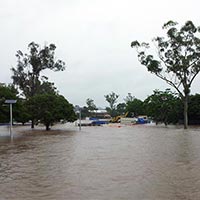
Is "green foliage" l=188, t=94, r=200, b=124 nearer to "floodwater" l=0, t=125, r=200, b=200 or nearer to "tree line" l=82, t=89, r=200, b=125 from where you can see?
"tree line" l=82, t=89, r=200, b=125

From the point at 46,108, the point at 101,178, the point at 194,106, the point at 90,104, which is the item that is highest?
the point at 90,104

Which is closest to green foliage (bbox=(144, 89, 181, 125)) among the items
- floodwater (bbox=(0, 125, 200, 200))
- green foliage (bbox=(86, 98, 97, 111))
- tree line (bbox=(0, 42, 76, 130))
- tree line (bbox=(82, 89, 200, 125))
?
tree line (bbox=(82, 89, 200, 125))

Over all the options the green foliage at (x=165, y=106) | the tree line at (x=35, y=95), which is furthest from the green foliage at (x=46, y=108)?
the green foliage at (x=165, y=106)

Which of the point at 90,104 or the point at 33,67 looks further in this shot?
the point at 90,104

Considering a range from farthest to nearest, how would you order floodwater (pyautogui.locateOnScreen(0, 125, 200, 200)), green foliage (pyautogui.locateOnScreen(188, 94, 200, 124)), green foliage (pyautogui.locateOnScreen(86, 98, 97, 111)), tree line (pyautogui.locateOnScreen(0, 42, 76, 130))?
green foliage (pyautogui.locateOnScreen(86, 98, 97, 111)) → green foliage (pyautogui.locateOnScreen(188, 94, 200, 124)) → tree line (pyautogui.locateOnScreen(0, 42, 76, 130)) → floodwater (pyautogui.locateOnScreen(0, 125, 200, 200))

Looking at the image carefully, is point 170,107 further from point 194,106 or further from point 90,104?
point 90,104

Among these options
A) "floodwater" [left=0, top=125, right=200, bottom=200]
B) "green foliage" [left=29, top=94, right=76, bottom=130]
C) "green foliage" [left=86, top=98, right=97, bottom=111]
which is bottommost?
"floodwater" [left=0, top=125, right=200, bottom=200]

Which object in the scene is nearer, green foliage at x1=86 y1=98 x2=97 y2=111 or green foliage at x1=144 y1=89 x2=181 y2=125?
green foliage at x1=144 y1=89 x2=181 y2=125

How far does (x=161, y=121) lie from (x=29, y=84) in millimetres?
18737

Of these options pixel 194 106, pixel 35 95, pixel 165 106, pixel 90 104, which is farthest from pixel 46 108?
pixel 90 104

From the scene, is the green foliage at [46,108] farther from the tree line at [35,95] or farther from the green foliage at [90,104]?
the green foliage at [90,104]

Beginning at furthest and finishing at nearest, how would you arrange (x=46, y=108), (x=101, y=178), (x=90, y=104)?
1. (x=90, y=104)
2. (x=46, y=108)
3. (x=101, y=178)

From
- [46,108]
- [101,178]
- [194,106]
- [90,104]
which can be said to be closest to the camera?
[101,178]

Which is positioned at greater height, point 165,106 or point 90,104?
point 90,104
